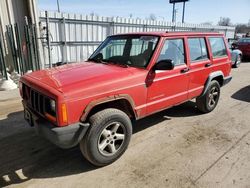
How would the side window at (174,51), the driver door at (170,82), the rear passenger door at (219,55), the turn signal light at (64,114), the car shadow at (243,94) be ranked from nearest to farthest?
the turn signal light at (64,114), the driver door at (170,82), the side window at (174,51), the rear passenger door at (219,55), the car shadow at (243,94)

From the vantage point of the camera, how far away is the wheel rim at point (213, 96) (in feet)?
16.3

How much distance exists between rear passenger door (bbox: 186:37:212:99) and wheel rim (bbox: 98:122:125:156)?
1894mm

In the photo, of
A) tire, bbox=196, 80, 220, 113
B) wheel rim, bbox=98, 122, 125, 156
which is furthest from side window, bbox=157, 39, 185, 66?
wheel rim, bbox=98, 122, 125, 156

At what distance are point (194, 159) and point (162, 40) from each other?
1.99m

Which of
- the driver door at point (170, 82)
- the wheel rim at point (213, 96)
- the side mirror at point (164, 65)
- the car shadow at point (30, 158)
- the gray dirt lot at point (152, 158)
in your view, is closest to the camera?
the gray dirt lot at point (152, 158)

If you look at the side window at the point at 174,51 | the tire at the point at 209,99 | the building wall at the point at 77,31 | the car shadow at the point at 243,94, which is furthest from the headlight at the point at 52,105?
the building wall at the point at 77,31

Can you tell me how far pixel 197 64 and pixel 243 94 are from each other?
349 cm

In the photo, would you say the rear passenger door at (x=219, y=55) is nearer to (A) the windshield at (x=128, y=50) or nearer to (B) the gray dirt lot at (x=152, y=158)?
(B) the gray dirt lot at (x=152, y=158)

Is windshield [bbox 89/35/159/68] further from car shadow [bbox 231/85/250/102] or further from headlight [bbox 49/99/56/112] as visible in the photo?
car shadow [bbox 231/85/250/102]

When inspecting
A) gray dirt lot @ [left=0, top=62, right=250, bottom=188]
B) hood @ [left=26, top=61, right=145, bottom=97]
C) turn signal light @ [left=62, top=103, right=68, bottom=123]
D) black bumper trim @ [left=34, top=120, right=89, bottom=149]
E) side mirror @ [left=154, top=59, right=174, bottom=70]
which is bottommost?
gray dirt lot @ [left=0, top=62, right=250, bottom=188]

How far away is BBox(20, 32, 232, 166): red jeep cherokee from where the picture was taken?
264cm

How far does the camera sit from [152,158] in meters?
3.25

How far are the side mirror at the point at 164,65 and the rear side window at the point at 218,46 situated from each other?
2.00m

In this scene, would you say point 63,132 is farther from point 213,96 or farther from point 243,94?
point 243,94
